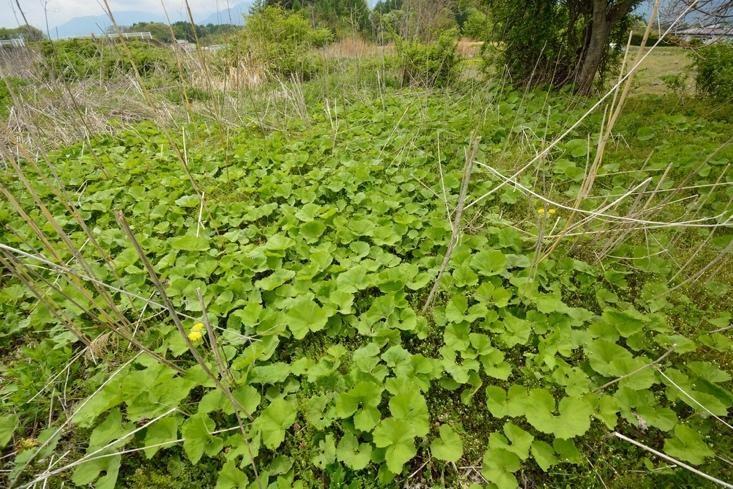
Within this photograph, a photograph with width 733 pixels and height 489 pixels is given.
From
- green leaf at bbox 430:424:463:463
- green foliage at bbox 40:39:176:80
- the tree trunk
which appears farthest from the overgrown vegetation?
green foliage at bbox 40:39:176:80

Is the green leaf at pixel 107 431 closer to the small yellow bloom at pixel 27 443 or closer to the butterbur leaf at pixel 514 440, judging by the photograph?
the small yellow bloom at pixel 27 443

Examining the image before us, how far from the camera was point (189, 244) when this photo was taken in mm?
2180

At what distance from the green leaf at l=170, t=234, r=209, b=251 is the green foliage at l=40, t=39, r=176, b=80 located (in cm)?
231

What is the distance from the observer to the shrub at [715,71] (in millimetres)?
3727

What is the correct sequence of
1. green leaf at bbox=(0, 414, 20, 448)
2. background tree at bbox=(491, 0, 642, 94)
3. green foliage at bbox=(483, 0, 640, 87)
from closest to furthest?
green leaf at bbox=(0, 414, 20, 448) → background tree at bbox=(491, 0, 642, 94) → green foliage at bbox=(483, 0, 640, 87)

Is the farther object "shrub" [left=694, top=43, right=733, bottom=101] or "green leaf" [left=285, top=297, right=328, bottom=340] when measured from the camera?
"shrub" [left=694, top=43, right=733, bottom=101]

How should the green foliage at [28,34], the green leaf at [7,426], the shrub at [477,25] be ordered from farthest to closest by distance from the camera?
the shrub at [477,25]
the green foliage at [28,34]
the green leaf at [7,426]

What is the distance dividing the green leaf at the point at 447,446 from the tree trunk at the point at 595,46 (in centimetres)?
485

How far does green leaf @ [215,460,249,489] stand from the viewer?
1.18 meters

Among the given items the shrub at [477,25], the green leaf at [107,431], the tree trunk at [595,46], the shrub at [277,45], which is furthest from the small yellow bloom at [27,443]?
the shrub at [477,25]

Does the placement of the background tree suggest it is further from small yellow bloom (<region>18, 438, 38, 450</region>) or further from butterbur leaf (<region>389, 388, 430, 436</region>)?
small yellow bloom (<region>18, 438, 38, 450</region>)

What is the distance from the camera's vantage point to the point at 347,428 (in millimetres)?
1314

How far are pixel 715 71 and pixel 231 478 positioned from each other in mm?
5785

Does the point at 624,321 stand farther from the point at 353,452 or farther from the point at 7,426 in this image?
the point at 7,426
